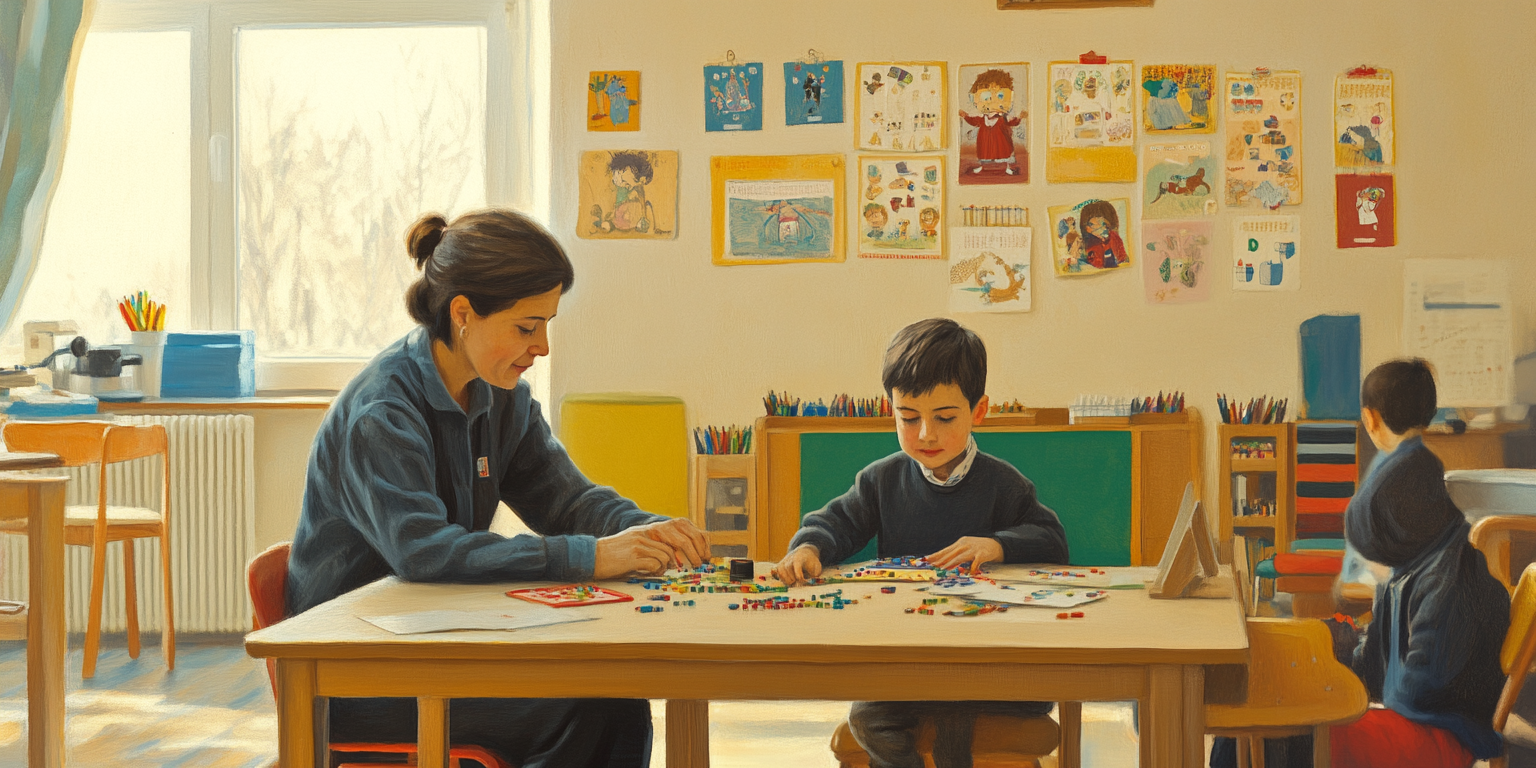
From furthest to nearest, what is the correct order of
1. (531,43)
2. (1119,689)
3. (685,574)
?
(531,43) < (685,574) < (1119,689)

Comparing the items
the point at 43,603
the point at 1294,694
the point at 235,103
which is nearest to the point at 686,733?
the point at 1294,694

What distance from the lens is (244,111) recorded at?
4395 millimetres

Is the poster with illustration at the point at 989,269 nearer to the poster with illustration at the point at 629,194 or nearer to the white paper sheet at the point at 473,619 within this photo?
the poster with illustration at the point at 629,194

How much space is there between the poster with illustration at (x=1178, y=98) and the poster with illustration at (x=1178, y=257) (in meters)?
0.28

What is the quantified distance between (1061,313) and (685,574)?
2.31 meters

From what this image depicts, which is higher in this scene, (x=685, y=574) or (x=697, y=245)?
(x=697, y=245)

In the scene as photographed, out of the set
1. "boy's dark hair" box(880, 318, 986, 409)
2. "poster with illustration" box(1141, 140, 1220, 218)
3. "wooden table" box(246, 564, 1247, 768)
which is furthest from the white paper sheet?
"poster with illustration" box(1141, 140, 1220, 218)

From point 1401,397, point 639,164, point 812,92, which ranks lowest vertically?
point 1401,397

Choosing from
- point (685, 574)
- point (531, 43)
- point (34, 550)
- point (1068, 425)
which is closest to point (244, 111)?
point (531, 43)

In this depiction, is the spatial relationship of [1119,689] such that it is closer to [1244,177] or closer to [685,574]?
[685,574]

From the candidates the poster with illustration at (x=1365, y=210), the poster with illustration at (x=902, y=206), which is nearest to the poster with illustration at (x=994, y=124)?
the poster with illustration at (x=902, y=206)

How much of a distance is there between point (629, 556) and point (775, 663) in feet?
1.56

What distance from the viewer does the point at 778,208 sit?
3955mm

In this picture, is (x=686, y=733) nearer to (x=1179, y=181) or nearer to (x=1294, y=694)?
(x=1294, y=694)
